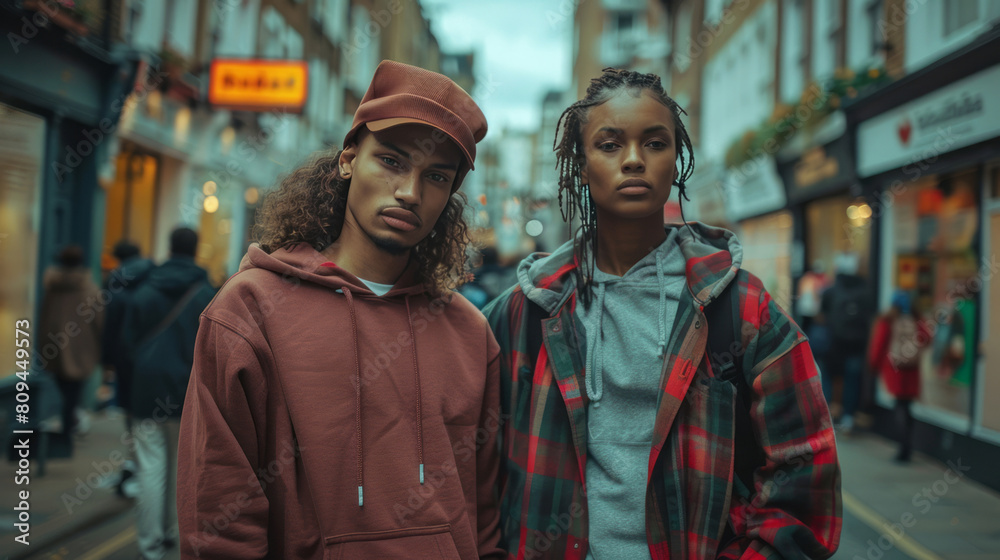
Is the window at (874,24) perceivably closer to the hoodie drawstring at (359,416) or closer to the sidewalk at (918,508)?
the sidewalk at (918,508)

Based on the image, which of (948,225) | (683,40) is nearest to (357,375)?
(948,225)

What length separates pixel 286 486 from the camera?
1.61 meters

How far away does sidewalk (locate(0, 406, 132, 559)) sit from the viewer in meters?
4.33

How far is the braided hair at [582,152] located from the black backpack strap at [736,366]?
0.36m

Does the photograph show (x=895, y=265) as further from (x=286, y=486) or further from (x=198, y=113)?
(x=198, y=113)

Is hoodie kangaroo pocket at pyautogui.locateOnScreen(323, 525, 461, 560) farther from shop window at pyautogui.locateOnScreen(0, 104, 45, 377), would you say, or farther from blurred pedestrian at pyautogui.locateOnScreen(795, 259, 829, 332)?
blurred pedestrian at pyautogui.locateOnScreen(795, 259, 829, 332)

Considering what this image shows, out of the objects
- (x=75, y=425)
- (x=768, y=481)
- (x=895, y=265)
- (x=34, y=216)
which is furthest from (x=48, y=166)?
(x=895, y=265)

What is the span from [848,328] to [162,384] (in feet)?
23.7

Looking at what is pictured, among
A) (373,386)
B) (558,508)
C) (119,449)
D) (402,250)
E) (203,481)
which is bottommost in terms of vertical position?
(119,449)

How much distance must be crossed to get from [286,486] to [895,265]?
8.59 m

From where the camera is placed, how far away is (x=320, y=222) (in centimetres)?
190

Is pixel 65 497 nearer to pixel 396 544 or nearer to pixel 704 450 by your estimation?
pixel 396 544

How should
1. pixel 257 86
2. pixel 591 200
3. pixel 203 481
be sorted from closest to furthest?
1. pixel 203 481
2. pixel 591 200
3. pixel 257 86

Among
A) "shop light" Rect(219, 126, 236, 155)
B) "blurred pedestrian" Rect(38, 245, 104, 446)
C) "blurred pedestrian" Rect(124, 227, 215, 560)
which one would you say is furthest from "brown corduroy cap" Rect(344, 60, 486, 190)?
"shop light" Rect(219, 126, 236, 155)
